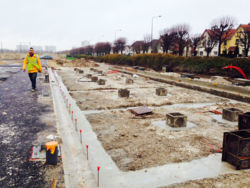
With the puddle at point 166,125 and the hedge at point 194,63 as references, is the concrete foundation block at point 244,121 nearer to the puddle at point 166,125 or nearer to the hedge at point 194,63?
the puddle at point 166,125

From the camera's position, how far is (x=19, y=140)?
4965mm

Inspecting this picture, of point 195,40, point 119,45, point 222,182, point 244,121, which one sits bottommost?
point 222,182

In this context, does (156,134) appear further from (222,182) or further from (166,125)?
(222,182)

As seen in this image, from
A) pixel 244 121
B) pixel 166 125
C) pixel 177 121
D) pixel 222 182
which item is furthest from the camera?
pixel 166 125

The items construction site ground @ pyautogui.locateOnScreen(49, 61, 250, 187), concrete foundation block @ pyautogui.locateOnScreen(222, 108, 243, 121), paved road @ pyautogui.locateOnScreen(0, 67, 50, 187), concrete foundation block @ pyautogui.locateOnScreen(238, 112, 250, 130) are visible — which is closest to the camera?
paved road @ pyautogui.locateOnScreen(0, 67, 50, 187)

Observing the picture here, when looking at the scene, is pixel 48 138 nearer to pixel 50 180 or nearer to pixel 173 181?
pixel 50 180

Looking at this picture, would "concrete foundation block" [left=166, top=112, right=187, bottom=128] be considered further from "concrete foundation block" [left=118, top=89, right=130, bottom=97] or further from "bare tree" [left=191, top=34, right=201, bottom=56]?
"bare tree" [left=191, top=34, right=201, bottom=56]

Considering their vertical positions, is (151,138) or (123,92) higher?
(123,92)

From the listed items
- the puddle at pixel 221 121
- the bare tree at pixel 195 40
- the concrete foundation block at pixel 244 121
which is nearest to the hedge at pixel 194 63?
the puddle at pixel 221 121

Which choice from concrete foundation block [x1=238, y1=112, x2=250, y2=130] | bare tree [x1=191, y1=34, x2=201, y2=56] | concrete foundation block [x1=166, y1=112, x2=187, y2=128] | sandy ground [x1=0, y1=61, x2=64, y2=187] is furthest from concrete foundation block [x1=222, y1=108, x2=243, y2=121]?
bare tree [x1=191, y1=34, x2=201, y2=56]

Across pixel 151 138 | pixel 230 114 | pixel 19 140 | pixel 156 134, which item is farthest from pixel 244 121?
pixel 19 140

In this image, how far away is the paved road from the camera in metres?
3.45

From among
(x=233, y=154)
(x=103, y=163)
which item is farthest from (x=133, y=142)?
(x=233, y=154)

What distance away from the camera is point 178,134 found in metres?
5.99
